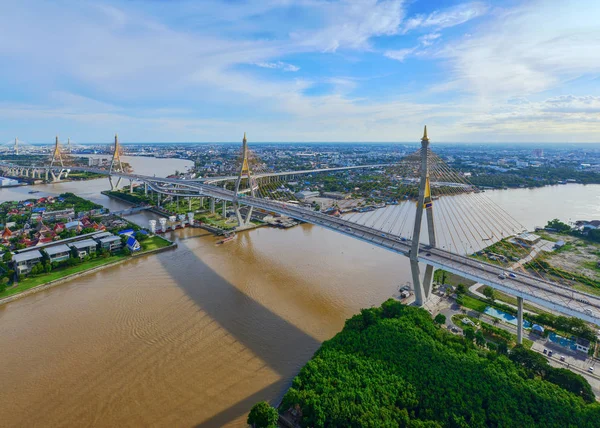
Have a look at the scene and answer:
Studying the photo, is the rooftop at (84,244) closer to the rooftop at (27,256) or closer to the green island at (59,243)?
the green island at (59,243)

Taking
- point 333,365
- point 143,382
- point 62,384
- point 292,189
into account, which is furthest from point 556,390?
point 292,189

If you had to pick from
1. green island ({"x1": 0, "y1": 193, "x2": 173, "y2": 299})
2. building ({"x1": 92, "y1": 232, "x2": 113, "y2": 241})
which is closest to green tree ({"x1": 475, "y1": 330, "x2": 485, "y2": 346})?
green island ({"x1": 0, "y1": 193, "x2": 173, "y2": 299})

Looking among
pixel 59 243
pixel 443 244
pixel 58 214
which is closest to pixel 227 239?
pixel 59 243

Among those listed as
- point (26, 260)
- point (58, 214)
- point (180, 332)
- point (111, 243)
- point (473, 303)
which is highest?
point (58, 214)

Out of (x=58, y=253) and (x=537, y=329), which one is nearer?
(x=537, y=329)

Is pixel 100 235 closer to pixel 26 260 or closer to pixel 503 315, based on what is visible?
pixel 26 260

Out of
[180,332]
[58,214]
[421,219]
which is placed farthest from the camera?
[58,214]

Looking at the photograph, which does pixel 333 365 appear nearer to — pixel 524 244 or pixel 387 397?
pixel 387 397
